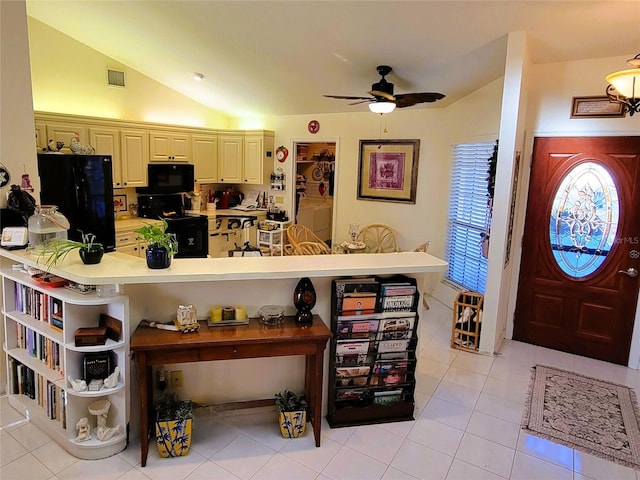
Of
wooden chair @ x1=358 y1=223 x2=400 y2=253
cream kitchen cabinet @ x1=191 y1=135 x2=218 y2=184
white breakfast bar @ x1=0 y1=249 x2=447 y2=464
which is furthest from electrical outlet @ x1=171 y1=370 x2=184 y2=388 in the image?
cream kitchen cabinet @ x1=191 y1=135 x2=218 y2=184

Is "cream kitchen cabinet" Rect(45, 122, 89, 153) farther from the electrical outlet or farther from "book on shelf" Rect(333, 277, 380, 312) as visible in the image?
"book on shelf" Rect(333, 277, 380, 312)

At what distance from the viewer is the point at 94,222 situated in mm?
4594

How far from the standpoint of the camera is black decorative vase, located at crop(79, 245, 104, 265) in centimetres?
243

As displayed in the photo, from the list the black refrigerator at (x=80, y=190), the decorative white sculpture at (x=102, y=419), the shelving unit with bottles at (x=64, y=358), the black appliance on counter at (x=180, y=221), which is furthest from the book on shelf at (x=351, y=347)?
the black appliance on counter at (x=180, y=221)

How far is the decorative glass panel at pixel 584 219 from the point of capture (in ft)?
12.5

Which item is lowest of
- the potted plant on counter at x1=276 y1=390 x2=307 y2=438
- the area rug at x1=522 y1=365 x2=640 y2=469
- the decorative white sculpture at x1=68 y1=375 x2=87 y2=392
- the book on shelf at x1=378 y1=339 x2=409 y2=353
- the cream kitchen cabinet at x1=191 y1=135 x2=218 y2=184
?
the area rug at x1=522 y1=365 x2=640 y2=469

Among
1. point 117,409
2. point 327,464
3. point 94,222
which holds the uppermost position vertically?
point 94,222

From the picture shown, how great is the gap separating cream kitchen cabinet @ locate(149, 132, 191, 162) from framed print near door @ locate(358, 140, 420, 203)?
2.55 meters

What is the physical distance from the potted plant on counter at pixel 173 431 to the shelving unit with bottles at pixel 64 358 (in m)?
0.22

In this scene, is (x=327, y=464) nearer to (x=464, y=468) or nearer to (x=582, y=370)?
(x=464, y=468)

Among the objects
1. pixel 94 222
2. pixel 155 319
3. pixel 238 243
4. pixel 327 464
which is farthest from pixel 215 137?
pixel 327 464

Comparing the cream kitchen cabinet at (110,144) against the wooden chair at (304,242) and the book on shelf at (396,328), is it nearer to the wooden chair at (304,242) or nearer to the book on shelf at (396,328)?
the wooden chair at (304,242)

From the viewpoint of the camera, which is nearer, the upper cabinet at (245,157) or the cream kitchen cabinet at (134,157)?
the cream kitchen cabinet at (134,157)

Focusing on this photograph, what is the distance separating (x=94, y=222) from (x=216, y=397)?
2.75 meters
